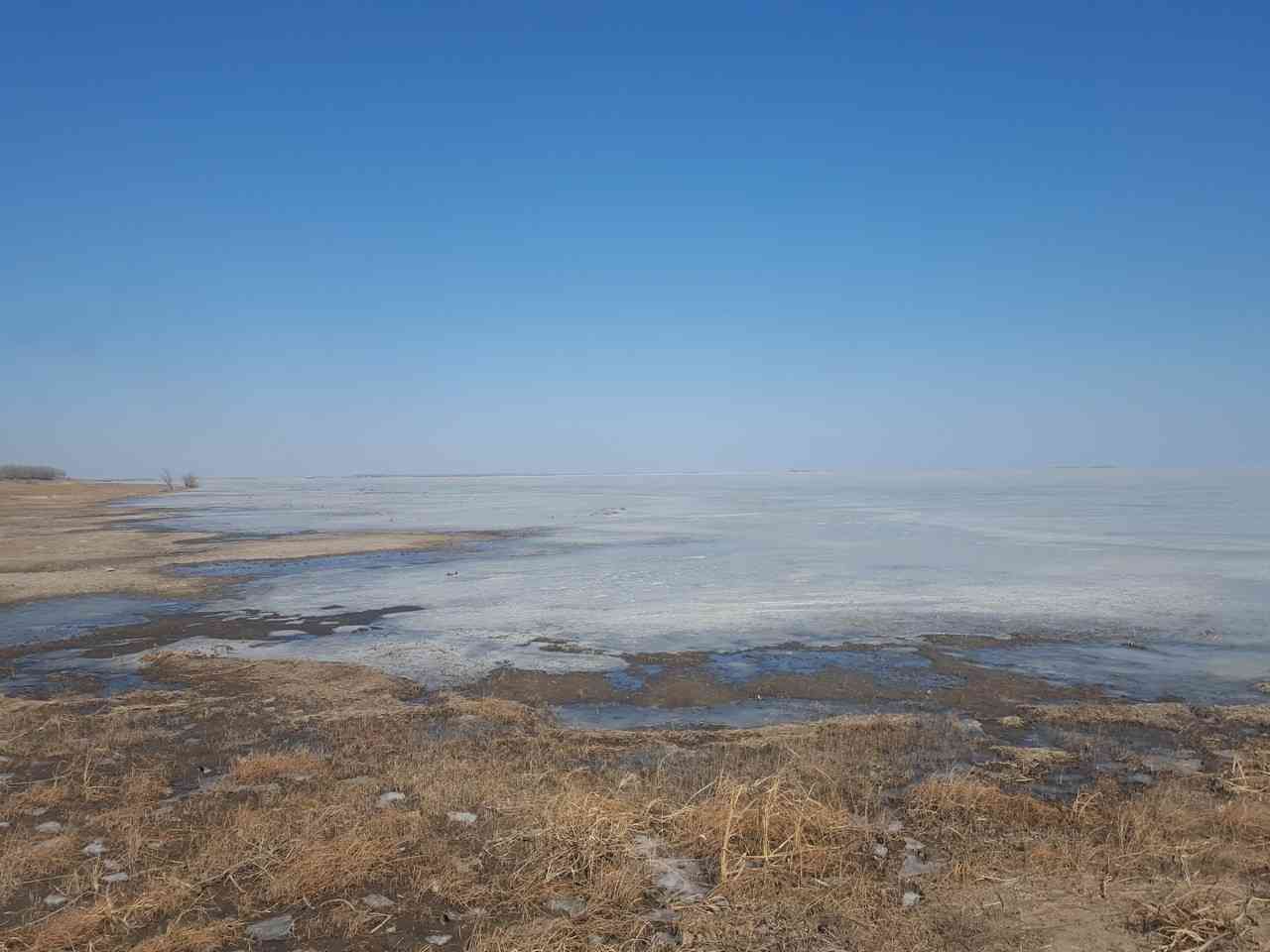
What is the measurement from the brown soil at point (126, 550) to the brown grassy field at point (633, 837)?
1266 centimetres

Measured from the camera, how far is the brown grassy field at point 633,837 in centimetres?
437

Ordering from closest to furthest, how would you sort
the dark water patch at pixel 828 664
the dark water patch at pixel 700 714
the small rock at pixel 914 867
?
the small rock at pixel 914 867, the dark water patch at pixel 700 714, the dark water patch at pixel 828 664

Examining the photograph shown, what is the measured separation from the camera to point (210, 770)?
22.8 ft

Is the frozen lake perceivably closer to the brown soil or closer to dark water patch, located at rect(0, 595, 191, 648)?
dark water patch, located at rect(0, 595, 191, 648)

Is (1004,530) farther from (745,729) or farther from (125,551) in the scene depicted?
(125,551)

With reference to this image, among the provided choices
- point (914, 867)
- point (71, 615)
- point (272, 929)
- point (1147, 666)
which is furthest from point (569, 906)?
point (71, 615)

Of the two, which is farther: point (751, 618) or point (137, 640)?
point (751, 618)

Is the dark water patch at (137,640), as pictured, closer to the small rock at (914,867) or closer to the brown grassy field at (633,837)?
the brown grassy field at (633,837)

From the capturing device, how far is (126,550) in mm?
26531

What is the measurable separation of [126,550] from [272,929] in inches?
1072

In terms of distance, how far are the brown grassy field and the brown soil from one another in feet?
41.5

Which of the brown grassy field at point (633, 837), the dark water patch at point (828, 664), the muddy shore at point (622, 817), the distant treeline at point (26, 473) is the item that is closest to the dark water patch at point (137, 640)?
the muddy shore at point (622, 817)

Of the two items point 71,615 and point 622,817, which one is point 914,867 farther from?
point 71,615

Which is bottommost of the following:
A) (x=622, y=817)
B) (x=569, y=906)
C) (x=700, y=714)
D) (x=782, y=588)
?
(x=700, y=714)
